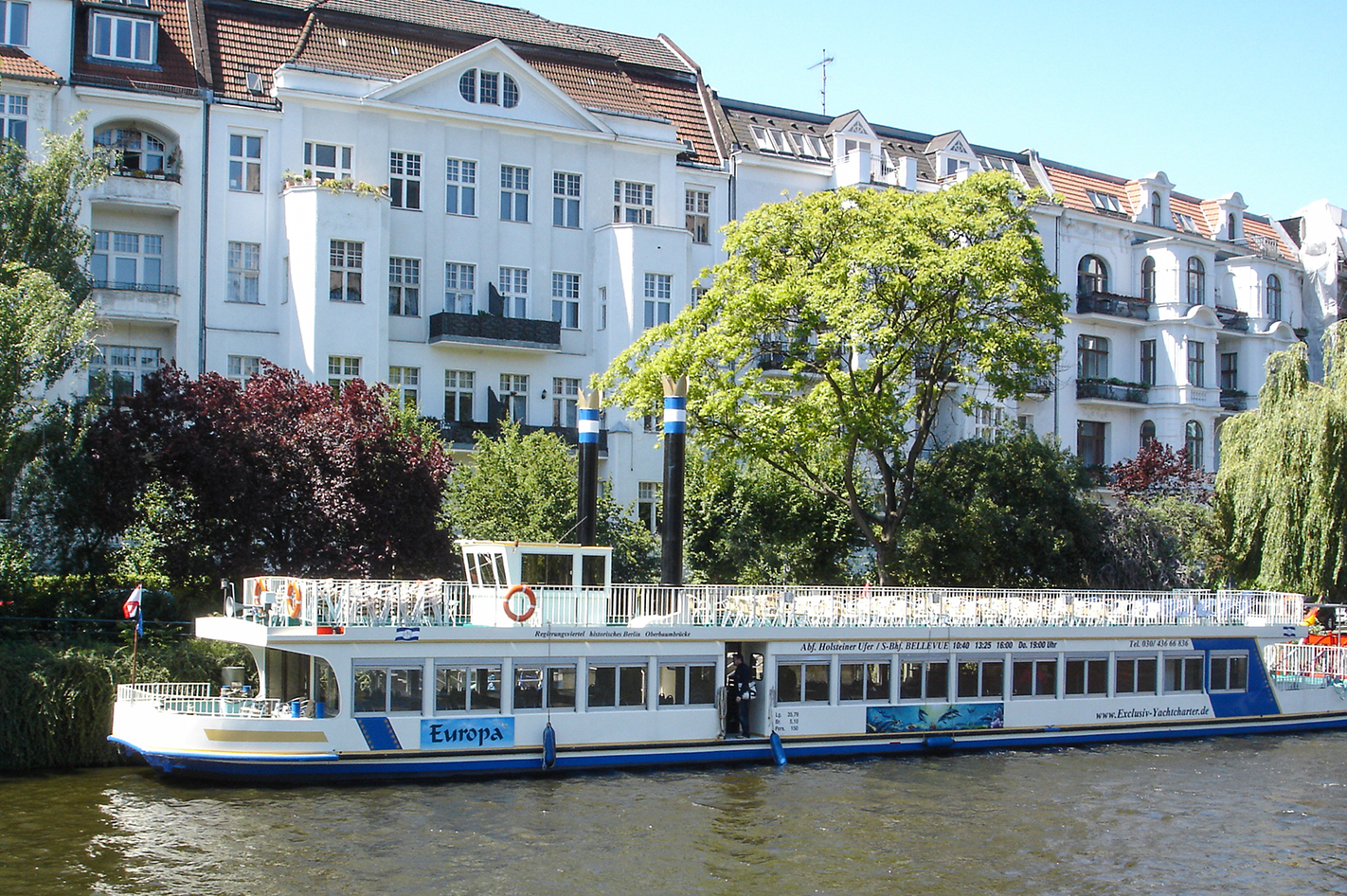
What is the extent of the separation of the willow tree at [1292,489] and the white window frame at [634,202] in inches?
764

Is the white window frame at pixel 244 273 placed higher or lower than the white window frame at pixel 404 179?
lower

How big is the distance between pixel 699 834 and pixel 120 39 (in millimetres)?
29882

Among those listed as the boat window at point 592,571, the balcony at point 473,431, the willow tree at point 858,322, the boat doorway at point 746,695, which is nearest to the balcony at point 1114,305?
the willow tree at point 858,322

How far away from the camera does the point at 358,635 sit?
76.9ft

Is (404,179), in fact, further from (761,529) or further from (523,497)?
(761,529)

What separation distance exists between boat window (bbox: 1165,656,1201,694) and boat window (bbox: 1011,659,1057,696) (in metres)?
3.35

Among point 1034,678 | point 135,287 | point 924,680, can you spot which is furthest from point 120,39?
point 1034,678

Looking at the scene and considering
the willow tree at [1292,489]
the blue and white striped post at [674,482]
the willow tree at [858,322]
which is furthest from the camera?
the willow tree at [1292,489]

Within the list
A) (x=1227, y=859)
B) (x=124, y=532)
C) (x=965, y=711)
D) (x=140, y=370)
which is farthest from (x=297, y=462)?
(x=1227, y=859)

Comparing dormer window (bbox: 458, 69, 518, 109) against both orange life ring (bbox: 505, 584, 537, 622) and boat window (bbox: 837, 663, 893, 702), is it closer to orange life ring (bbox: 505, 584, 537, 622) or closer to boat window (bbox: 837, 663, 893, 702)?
orange life ring (bbox: 505, 584, 537, 622)

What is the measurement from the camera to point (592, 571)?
26.5m

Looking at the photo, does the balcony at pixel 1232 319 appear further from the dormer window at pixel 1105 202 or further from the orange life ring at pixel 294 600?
the orange life ring at pixel 294 600

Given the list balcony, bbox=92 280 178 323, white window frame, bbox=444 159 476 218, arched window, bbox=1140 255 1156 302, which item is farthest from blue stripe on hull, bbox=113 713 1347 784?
arched window, bbox=1140 255 1156 302

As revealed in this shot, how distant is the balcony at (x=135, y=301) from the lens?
37.4 metres
